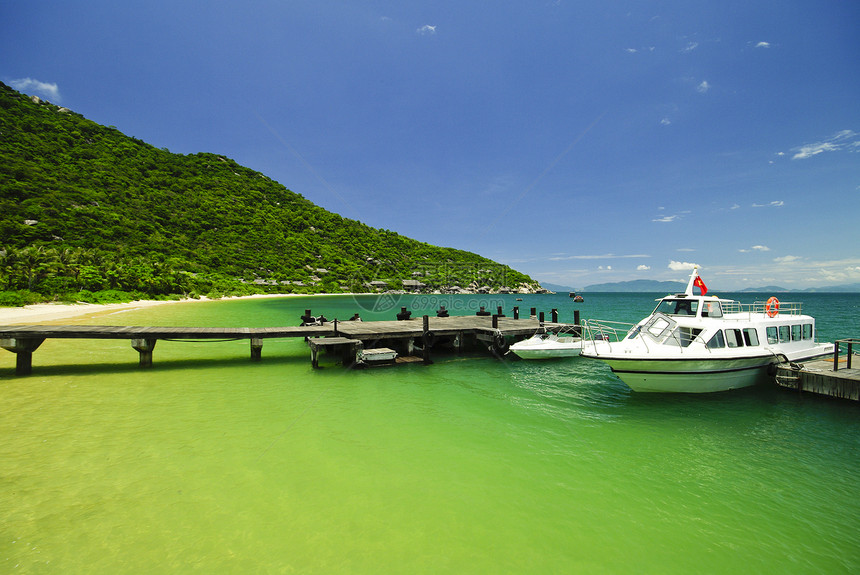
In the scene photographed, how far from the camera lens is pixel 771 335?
14.9 m

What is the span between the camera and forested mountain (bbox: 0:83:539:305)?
1870 inches

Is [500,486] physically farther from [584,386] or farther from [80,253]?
[80,253]

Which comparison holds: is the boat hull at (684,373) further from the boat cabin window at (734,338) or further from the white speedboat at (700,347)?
the boat cabin window at (734,338)

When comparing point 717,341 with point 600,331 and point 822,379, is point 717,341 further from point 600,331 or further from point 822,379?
point 600,331

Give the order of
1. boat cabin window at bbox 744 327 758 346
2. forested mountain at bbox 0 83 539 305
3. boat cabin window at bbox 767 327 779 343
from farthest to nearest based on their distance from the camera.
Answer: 1. forested mountain at bbox 0 83 539 305
2. boat cabin window at bbox 767 327 779 343
3. boat cabin window at bbox 744 327 758 346

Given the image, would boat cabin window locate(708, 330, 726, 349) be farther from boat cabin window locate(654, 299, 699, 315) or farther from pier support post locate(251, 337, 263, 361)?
pier support post locate(251, 337, 263, 361)

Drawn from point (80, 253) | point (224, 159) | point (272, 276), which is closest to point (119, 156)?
point (224, 159)

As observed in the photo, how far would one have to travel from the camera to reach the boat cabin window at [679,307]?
47.8 ft

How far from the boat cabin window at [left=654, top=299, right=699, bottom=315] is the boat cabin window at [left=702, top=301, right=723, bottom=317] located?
35 cm

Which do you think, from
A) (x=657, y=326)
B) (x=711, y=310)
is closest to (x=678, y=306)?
(x=711, y=310)

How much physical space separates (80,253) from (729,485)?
6260cm

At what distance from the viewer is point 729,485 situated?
7.63m

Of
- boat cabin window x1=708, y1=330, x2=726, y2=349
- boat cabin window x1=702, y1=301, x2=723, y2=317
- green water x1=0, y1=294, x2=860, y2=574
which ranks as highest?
boat cabin window x1=702, y1=301, x2=723, y2=317

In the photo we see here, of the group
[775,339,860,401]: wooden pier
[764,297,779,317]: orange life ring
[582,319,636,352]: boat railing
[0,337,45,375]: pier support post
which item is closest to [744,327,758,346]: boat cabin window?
[775,339,860,401]: wooden pier
